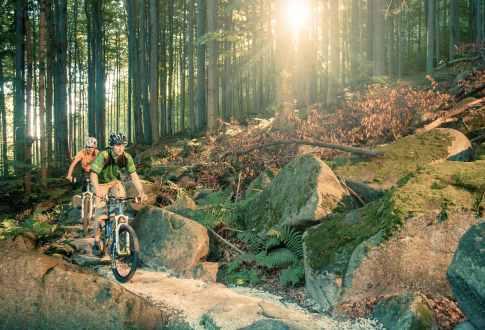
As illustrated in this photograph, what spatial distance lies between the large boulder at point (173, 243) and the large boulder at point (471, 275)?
4.21m

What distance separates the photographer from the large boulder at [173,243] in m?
7.14

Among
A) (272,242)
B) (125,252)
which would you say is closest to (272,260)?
(272,242)

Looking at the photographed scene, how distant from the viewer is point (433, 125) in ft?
29.9

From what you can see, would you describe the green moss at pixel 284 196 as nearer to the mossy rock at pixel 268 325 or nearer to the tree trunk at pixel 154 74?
the mossy rock at pixel 268 325

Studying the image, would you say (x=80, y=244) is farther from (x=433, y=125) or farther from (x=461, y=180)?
(x=433, y=125)

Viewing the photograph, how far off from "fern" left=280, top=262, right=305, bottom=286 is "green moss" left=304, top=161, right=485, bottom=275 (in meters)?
0.46

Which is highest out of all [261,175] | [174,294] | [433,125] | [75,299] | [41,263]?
[433,125]

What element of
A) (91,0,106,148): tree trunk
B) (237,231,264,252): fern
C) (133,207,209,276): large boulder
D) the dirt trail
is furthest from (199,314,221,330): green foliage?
(91,0,106,148): tree trunk

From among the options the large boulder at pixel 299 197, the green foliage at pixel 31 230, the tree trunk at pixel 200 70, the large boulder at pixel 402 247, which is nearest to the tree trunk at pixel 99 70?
the tree trunk at pixel 200 70

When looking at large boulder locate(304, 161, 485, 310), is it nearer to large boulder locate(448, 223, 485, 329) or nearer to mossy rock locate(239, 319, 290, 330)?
mossy rock locate(239, 319, 290, 330)

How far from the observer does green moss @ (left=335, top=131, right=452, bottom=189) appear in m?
7.07

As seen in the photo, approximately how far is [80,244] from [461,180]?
23.4 ft

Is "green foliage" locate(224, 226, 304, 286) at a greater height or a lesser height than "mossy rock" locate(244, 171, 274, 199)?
lesser

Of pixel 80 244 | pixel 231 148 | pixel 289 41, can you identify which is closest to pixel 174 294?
pixel 80 244
